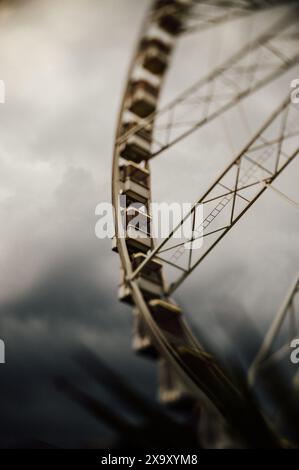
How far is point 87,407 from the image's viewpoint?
8375mm

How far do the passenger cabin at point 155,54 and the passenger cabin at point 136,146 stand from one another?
8.66ft

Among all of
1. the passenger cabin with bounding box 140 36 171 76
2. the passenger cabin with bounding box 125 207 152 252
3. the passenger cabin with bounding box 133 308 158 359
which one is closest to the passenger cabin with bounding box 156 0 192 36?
the passenger cabin with bounding box 140 36 171 76

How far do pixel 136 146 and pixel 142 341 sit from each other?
8.30m

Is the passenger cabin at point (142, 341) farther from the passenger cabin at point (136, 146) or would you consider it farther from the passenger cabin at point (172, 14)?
the passenger cabin at point (172, 14)

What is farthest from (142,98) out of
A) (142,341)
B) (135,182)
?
(142,341)

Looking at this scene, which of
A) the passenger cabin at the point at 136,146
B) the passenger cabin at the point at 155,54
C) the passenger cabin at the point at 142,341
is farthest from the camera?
the passenger cabin at the point at 155,54

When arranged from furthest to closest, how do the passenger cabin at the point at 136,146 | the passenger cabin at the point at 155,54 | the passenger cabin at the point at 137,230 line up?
the passenger cabin at the point at 155,54
the passenger cabin at the point at 136,146
the passenger cabin at the point at 137,230

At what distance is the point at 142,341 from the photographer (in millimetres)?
16875

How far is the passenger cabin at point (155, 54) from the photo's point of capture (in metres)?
22.5

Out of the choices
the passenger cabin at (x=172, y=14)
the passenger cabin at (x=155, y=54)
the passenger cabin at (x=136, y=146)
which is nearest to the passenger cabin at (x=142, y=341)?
the passenger cabin at (x=136, y=146)

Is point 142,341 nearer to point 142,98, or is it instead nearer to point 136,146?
point 136,146

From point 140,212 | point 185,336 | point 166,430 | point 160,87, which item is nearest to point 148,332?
point 185,336

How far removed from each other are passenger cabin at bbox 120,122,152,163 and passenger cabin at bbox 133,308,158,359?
7045 mm

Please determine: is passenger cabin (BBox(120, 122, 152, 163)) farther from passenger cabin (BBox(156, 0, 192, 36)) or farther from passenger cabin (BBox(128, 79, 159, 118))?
passenger cabin (BBox(156, 0, 192, 36))
